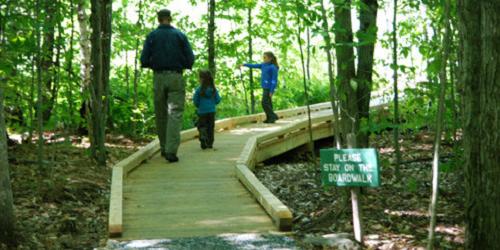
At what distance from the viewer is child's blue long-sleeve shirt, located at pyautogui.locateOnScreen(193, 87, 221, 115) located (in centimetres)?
1127

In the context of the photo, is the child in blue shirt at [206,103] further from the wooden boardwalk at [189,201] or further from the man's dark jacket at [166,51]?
the man's dark jacket at [166,51]

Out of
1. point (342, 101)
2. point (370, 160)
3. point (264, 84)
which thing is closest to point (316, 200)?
point (342, 101)

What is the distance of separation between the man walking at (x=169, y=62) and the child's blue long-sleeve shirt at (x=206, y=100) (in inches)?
66.1

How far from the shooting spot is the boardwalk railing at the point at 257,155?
20.1 ft

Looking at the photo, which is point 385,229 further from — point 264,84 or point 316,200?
point 264,84

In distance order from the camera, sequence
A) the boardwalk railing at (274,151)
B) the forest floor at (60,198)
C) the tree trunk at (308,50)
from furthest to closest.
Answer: the tree trunk at (308,50) → the forest floor at (60,198) → the boardwalk railing at (274,151)

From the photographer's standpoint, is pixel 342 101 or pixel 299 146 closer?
pixel 342 101

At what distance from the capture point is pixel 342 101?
275 inches

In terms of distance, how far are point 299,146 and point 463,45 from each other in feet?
33.9

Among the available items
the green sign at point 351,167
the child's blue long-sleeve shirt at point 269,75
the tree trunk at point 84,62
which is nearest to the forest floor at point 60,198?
the tree trunk at point 84,62

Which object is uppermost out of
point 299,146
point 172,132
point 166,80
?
point 166,80

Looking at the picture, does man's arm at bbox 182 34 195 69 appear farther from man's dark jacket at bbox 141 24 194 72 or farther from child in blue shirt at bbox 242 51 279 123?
child in blue shirt at bbox 242 51 279 123

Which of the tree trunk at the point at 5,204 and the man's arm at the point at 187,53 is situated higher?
the man's arm at the point at 187,53

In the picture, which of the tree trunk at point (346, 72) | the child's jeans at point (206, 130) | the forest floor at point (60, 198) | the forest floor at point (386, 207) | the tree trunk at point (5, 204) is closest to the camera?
the tree trunk at point (5, 204)
